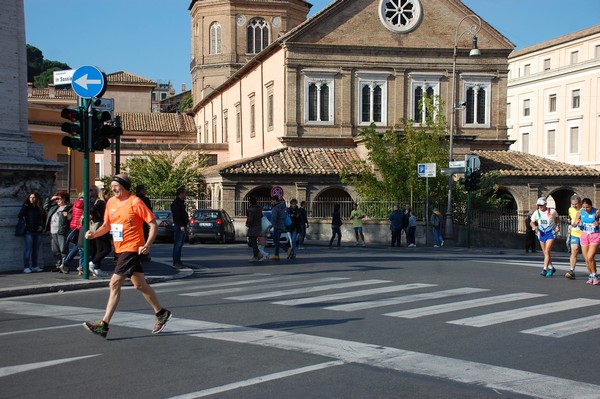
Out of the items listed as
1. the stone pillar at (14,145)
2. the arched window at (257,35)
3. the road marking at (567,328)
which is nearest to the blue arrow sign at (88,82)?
the stone pillar at (14,145)

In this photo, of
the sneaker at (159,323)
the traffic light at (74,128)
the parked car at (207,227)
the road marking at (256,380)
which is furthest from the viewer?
the parked car at (207,227)

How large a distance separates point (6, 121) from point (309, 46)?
95.6 feet

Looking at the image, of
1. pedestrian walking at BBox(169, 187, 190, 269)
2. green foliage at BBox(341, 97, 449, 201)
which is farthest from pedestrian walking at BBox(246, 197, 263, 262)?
green foliage at BBox(341, 97, 449, 201)

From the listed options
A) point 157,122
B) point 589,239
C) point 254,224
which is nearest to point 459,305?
point 589,239

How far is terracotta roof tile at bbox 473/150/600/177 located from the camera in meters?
42.9

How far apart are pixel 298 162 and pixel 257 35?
25100 millimetres

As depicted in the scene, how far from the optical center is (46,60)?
119m

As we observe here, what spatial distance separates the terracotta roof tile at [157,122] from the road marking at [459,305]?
61839 millimetres

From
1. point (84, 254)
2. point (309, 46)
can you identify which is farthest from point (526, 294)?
point (309, 46)

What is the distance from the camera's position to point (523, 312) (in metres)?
11.4

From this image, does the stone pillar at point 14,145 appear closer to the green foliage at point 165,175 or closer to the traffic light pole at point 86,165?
the traffic light pole at point 86,165

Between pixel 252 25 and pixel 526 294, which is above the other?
pixel 252 25

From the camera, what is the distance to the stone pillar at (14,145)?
1583cm

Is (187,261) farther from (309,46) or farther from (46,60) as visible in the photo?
(46,60)
